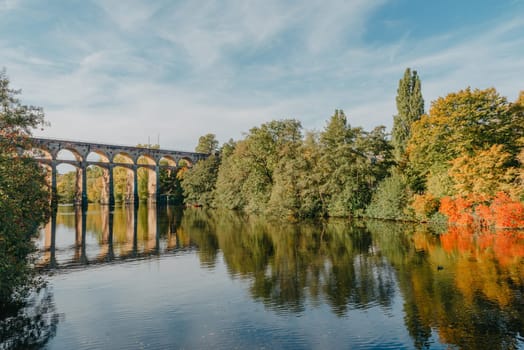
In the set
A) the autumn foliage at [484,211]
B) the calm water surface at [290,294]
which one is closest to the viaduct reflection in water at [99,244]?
the calm water surface at [290,294]

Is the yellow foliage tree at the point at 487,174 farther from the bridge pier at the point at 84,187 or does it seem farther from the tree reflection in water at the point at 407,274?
the bridge pier at the point at 84,187

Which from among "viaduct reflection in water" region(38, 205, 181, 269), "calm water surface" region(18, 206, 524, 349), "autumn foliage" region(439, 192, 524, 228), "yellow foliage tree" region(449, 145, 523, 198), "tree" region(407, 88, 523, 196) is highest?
"tree" region(407, 88, 523, 196)

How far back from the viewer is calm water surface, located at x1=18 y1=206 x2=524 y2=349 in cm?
974

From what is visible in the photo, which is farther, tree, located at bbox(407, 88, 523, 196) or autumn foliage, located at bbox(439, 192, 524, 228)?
tree, located at bbox(407, 88, 523, 196)

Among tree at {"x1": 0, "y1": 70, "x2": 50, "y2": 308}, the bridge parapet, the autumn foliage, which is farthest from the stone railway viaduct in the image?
the autumn foliage

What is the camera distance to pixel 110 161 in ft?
230

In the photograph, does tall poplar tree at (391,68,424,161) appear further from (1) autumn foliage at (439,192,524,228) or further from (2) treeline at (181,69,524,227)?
(1) autumn foliage at (439,192,524,228)

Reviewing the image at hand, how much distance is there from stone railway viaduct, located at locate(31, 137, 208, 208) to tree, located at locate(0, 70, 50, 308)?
48.0m

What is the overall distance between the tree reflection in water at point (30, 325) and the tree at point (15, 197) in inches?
20.0

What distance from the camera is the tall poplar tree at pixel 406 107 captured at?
43.5m

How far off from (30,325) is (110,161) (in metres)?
63.6

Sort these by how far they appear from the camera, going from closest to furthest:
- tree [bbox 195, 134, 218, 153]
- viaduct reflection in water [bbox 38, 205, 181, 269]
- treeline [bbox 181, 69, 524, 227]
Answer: viaduct reflection in water [bbox 38, 205, 181, 269] < treeline [bbox 181, 69, 524, 227] < tree [bbox 195, 134, 218, 153]

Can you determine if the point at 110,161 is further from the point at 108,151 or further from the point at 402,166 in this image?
the point at 402,166

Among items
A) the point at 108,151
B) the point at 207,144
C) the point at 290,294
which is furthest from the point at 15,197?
the point at 207,144
